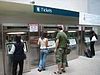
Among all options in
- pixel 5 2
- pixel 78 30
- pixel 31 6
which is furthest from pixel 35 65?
pixel 78 30

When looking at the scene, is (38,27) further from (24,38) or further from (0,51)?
(0,51)

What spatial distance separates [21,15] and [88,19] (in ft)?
14.2

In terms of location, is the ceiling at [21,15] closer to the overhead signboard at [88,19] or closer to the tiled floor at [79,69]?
the overhead signboard at [88,19]

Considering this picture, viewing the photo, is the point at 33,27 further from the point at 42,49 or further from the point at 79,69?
the point at 79,69

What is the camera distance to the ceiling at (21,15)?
576cm

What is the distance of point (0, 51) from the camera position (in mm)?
5676

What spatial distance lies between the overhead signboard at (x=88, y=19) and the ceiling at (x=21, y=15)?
1.67 meters

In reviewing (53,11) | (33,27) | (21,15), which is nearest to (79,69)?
(33,27)

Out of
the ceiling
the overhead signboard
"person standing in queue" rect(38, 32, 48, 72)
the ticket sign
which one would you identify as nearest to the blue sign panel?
the ceiling

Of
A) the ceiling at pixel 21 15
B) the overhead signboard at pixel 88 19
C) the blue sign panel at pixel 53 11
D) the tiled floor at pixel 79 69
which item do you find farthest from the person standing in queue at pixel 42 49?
the overhead signboard at pixel 88 19

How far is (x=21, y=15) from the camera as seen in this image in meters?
6.34

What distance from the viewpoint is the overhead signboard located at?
30.0 feet

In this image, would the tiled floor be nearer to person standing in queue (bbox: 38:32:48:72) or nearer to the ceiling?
person standing in queue (bbox: 38:32:48:72)

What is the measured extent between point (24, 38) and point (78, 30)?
12.0ft
